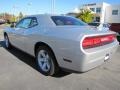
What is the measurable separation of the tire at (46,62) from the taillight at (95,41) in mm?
947

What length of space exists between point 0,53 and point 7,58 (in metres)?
0.87

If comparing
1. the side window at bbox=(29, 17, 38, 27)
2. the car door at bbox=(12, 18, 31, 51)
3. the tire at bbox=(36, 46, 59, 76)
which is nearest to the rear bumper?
the tire at bbox=(36, 46, 59, 76)

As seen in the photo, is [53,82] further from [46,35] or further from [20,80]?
[46,35]

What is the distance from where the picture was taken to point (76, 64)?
135 inches

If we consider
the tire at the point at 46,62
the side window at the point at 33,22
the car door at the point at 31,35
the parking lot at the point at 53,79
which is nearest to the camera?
the parking lot at the point at 53,79

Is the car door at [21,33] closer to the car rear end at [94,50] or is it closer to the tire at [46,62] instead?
the tire at [46,62]

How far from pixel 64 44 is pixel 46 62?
3.37ft

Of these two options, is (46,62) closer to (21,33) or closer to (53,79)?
(53,79)

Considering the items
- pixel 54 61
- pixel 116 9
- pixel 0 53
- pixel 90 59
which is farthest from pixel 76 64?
pixel 116 9

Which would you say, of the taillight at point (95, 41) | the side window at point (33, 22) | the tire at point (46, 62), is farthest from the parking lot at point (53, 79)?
the side window at point (33, 22)

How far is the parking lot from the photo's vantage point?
12.1ft

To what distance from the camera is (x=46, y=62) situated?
4.38 m

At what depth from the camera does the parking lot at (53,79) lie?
3.68 metres

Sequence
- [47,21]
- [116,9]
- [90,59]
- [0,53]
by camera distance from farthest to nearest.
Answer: [116,9], [0,53], [47,21], [90,59]
